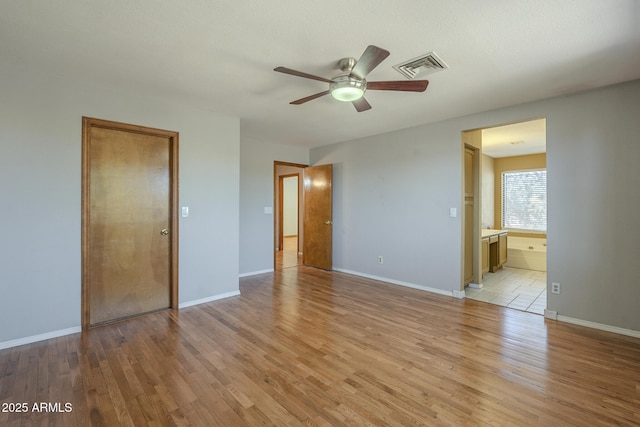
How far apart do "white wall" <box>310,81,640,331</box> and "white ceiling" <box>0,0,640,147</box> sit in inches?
12.9

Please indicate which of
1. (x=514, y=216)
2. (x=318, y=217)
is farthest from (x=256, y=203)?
(x=514, y=216)

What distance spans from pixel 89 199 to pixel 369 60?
2996 millimetres

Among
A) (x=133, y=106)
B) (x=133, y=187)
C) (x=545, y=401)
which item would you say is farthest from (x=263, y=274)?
(x=545, y=401)

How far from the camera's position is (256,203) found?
5.42m

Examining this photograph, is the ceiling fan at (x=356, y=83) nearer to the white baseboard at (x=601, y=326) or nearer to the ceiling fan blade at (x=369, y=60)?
the ceiling fan blade at (x=369, y=60)

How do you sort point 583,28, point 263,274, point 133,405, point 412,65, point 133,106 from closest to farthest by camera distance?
point 133,405
point 583,28
point 412,65
point 133,106
point 263,274

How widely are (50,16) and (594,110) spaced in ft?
15.7

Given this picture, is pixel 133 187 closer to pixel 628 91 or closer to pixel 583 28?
pixel 583 28

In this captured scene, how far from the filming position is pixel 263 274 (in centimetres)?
534

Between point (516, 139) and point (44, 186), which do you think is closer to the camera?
point (44, 186)

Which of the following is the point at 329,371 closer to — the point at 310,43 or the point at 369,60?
the point at 369,60

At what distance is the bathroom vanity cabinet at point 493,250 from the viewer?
5.02 metres

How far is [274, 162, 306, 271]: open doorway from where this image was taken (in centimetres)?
623

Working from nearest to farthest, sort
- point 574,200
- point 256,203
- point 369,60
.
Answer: point 369,60
point 574,200
point 256,203
